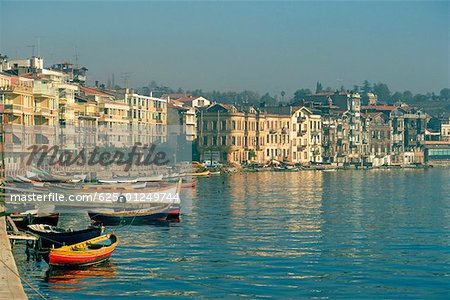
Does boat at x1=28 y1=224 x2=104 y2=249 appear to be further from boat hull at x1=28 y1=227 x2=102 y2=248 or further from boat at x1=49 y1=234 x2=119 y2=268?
boat at x1=49 y1=234 x2=119 y2=268

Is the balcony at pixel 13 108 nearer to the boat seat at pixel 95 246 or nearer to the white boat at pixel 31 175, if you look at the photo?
the white boat at pixel 31 175

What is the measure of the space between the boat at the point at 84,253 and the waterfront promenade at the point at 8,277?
1595mm

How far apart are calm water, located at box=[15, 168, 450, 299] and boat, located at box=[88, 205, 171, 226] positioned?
3.99 feet

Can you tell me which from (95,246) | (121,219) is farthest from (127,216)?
(95,246)

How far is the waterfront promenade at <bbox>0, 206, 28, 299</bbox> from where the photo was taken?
2080cm

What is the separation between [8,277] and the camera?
22.9 meters

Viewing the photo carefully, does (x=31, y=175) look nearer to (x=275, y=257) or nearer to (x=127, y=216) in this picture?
(x=127, y=216)

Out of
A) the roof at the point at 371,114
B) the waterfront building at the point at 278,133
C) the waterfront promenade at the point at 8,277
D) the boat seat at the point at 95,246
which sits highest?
the roof at the point at 371,114

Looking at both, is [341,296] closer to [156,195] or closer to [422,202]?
[156,195]

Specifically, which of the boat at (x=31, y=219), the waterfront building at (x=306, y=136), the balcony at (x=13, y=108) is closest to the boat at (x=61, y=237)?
the boat at (x=31, y=219)

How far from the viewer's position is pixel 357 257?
31.8 meters

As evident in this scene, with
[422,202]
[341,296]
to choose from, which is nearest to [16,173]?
[422,202]

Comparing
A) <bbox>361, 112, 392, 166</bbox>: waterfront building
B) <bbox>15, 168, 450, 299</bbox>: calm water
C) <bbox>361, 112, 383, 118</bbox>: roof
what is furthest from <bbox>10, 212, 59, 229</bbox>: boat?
<bbox>361, 112, 383, 118</bbox>: roof

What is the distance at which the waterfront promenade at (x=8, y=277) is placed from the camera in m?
20.8
